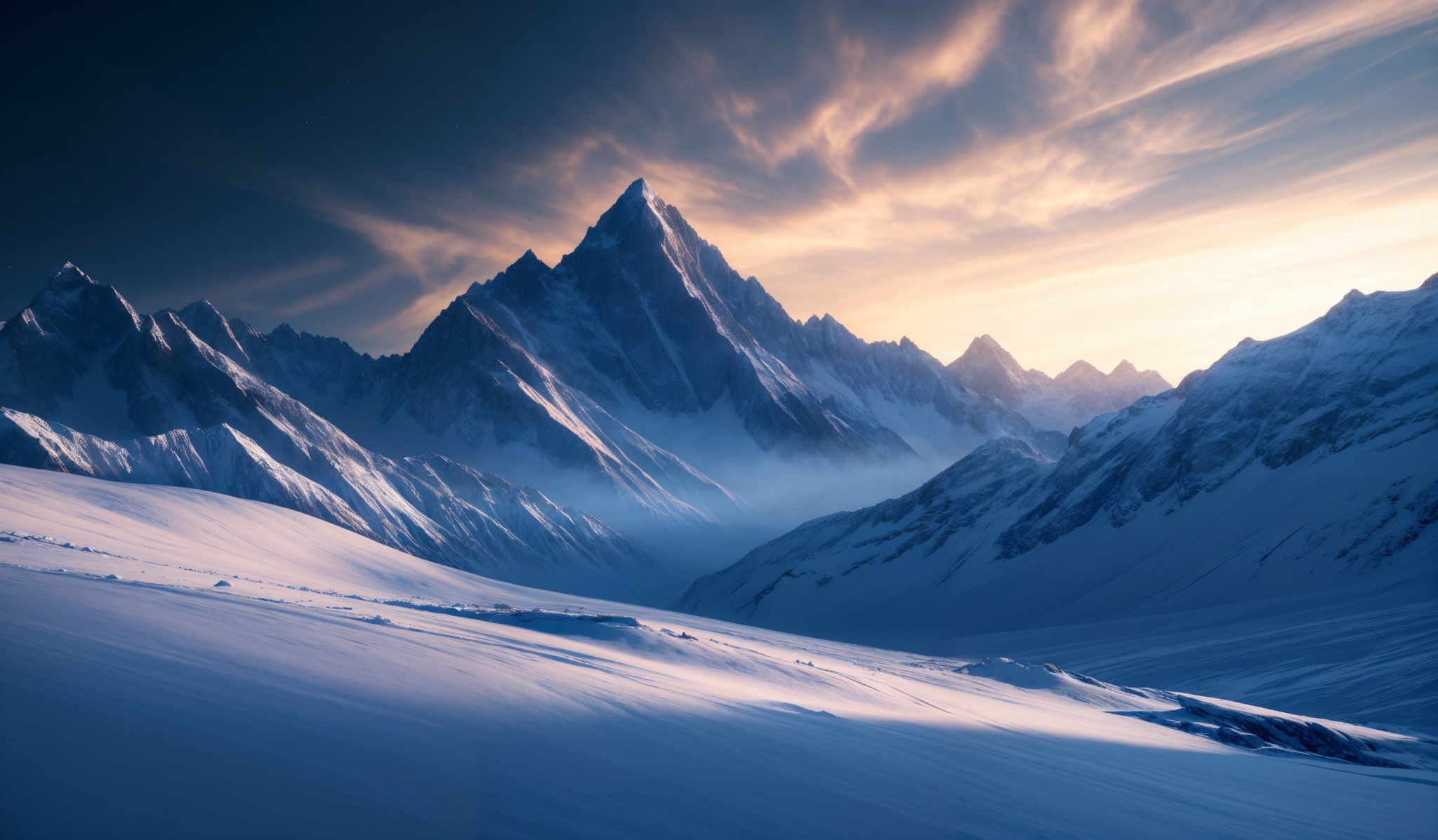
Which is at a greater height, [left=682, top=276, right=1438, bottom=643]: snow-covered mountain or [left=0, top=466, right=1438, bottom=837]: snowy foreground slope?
[left=682, top=276, right=1438, bottom=643]: snow-covered mountain

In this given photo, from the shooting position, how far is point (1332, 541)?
201 ft

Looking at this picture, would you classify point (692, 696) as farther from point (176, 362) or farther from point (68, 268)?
point (68, 268)

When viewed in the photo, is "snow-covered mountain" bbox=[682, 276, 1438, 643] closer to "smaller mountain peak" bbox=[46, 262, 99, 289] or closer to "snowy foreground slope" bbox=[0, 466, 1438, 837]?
"snowy foreground slope" bbox=[0, 466, 1438, 837]

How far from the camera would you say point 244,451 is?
98.6 meters

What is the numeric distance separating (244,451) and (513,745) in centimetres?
11219

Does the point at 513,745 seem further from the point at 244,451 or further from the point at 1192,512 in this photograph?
the point at 244,451

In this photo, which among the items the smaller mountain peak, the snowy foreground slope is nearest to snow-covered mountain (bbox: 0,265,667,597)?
the smaller mountain peak

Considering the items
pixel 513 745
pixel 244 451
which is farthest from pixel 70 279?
pixel 513 745

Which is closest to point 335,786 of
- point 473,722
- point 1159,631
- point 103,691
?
point 473,722

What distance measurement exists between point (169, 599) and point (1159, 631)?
209 feet

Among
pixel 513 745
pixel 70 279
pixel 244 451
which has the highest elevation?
pixel 70 279

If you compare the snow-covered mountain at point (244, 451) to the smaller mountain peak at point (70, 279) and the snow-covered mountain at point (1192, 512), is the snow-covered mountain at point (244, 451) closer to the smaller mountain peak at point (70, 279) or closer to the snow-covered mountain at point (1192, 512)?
the smaller mountain peak at point (70, 279)

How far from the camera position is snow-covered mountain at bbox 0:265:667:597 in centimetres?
9644

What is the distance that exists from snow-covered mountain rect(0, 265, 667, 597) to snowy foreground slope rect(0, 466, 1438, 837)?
9272 centimetres
